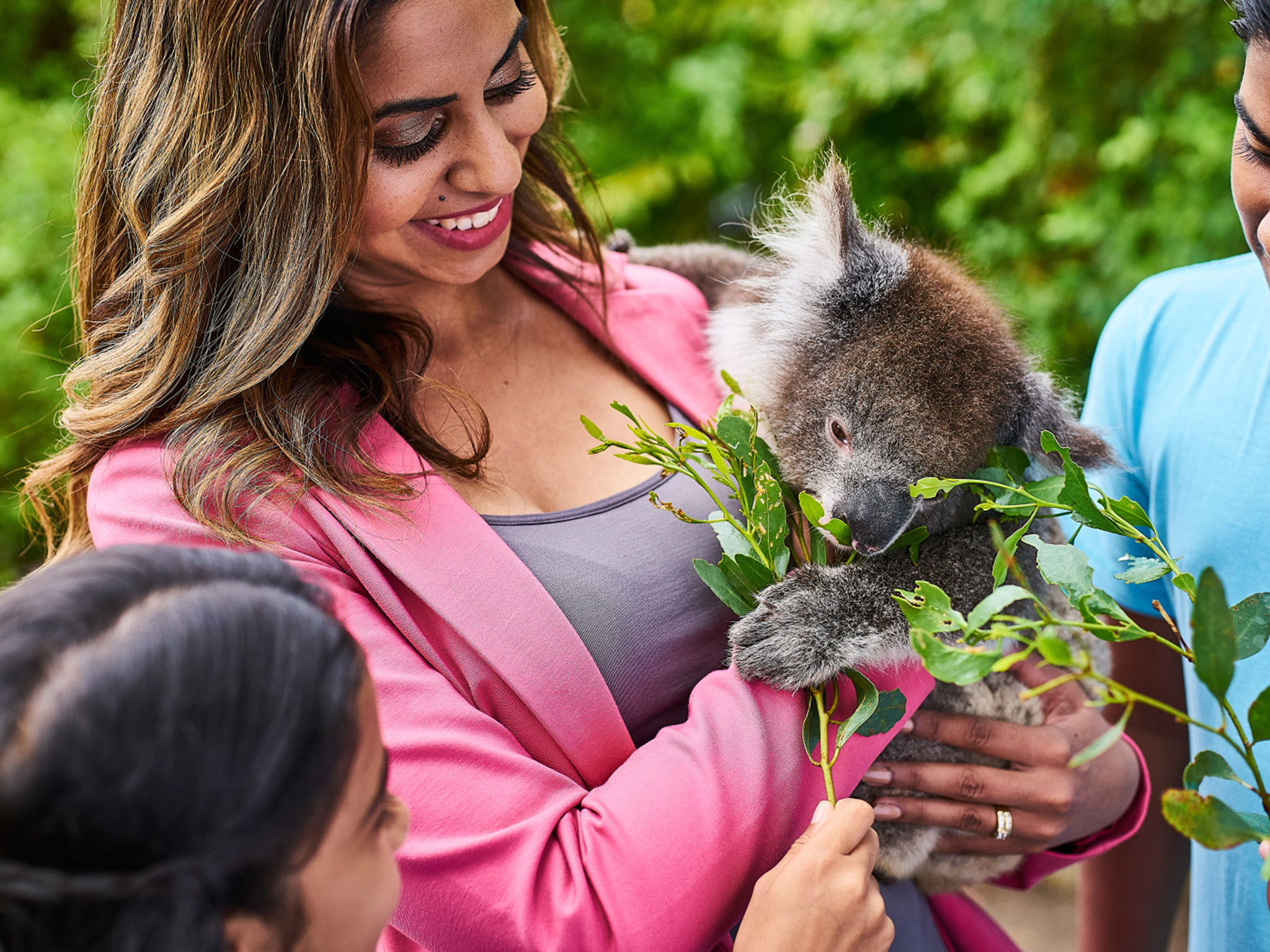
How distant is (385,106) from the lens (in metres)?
1.26

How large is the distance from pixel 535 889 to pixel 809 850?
0.31 meters

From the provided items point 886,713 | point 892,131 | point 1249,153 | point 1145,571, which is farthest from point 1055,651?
point 892,131

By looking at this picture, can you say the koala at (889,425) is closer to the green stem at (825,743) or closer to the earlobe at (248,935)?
the green stem at (825,743)

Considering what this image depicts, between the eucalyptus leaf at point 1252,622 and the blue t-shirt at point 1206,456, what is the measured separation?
56 centimetres

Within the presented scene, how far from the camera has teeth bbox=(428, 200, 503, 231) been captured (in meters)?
1.42

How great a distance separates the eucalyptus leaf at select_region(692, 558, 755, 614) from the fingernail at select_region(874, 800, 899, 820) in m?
0.36

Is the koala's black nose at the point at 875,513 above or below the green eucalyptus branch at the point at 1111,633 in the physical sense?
below

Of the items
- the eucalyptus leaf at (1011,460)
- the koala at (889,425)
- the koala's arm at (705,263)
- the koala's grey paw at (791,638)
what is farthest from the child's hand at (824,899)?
the koala's arm at (705,263)

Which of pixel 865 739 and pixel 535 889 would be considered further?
pixel 865 739

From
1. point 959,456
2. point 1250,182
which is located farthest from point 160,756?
point 1250,182

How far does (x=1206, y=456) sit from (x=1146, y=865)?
2.73ft

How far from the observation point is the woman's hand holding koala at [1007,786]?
1453mm

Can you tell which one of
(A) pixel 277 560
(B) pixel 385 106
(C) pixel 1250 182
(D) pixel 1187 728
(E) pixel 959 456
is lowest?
(D) pixel 1187 728

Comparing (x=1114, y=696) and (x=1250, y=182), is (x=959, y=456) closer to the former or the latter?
(x=1250, y=182)
